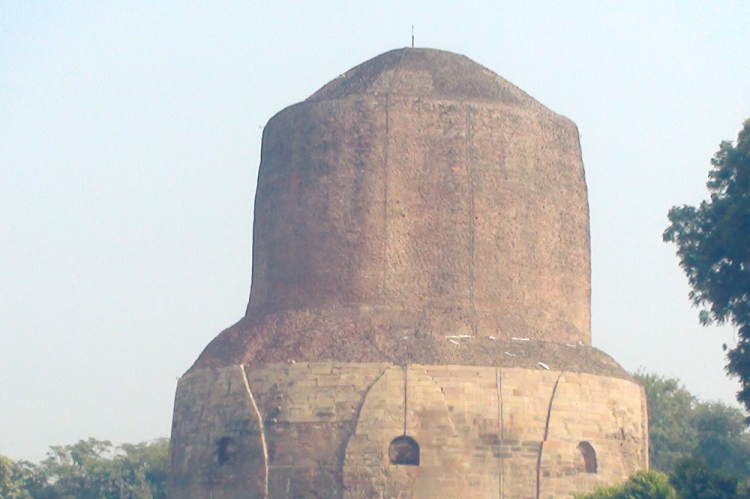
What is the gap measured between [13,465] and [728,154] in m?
26.3

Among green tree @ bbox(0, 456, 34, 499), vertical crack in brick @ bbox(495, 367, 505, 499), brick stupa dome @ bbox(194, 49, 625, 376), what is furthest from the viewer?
green tree @ bbox(0, 456, 34, 499)

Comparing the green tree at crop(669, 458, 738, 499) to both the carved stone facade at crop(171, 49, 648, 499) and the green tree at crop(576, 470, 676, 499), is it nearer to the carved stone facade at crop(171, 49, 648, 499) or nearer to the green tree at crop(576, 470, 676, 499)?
the green tree at crop(576, 470, 676, 499)

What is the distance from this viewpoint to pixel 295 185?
23.0 meters

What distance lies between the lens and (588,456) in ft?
69.1

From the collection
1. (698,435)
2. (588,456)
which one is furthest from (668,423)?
(588,456)

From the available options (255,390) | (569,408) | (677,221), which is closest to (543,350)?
(569,408)

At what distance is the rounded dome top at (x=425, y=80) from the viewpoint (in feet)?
75.9

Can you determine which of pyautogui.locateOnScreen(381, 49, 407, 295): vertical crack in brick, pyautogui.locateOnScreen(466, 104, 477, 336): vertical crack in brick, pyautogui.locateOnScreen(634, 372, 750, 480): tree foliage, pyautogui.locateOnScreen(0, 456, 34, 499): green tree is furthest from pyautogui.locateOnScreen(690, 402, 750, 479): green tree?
pyautogui.locateOnScreen(0, 456, 34, 499): green tree

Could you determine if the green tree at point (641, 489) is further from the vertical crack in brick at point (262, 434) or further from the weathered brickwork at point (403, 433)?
the vertical crack in brick at point (262, 434)

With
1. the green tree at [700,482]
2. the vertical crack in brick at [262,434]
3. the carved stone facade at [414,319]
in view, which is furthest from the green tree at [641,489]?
the vertical crack in brick at [262,434]

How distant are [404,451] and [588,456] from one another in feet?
10.9

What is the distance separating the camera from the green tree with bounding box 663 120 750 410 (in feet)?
56.4

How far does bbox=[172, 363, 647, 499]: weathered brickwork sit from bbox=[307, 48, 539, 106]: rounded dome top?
5568mm

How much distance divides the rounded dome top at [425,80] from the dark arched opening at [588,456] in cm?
662
